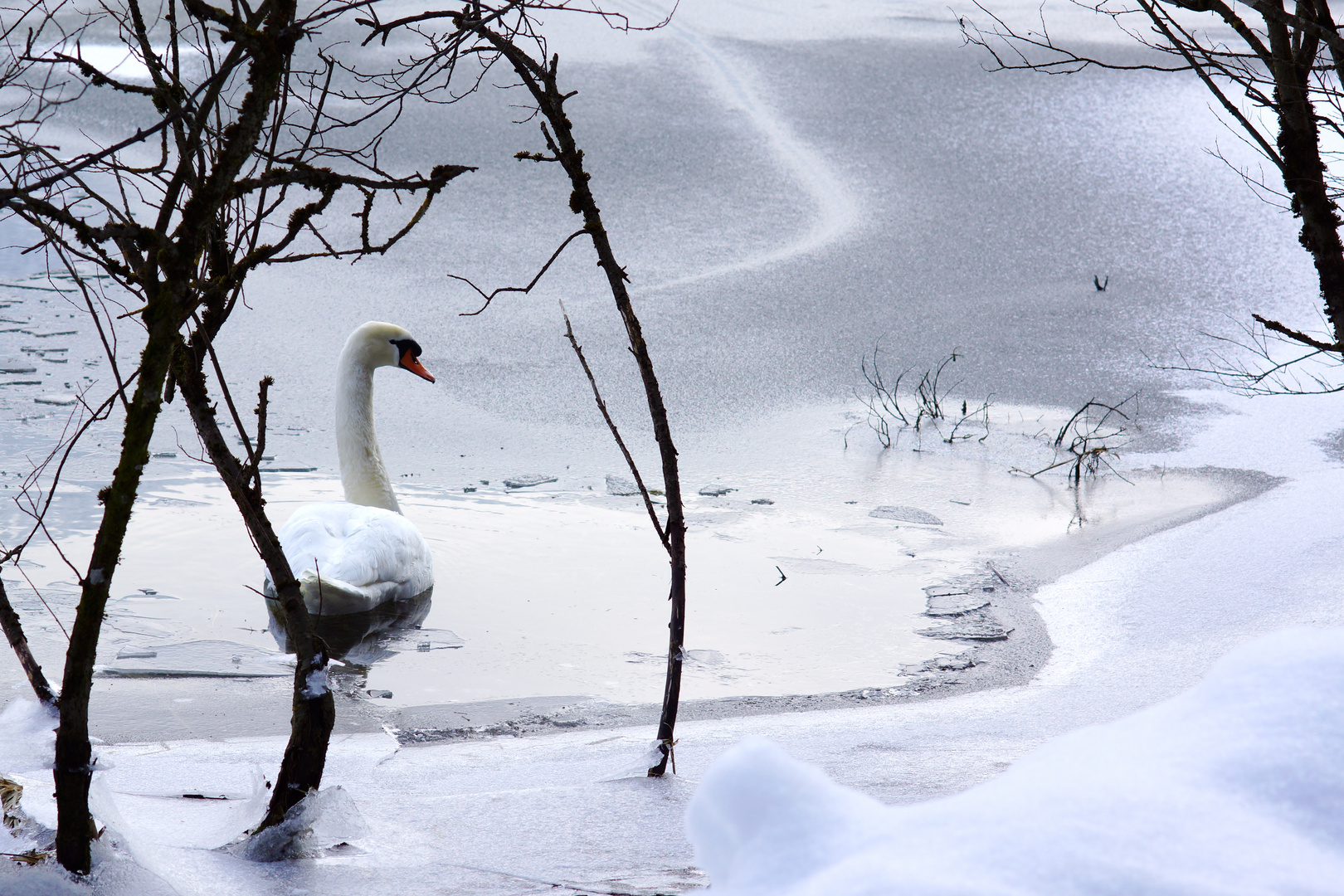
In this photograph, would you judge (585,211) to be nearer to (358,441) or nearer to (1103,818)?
(1103,818)

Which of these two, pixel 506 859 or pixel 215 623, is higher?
pixel 506 859

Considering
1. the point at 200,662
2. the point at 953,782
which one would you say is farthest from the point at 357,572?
the point at 953,782

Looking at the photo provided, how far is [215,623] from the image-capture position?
392cm

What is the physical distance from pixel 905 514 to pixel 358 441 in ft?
7.56

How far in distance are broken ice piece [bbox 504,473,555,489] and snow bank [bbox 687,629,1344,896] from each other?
4376mm

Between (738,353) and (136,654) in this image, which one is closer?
(136,654)

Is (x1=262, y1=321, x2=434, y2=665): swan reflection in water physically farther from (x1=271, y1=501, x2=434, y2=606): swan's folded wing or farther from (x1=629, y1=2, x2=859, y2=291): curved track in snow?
(x1=629, y1=2, x2=859, y2=291): curved track in snow

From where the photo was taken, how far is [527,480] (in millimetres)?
5398

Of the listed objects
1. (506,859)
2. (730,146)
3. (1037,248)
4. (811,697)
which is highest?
(730,146)

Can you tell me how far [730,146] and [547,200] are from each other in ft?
5.34

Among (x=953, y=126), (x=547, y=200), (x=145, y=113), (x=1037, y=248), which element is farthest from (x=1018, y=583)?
(x=145, y=113)

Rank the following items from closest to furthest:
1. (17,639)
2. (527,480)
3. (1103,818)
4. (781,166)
Result: (1103,818) → (17,639) → (527,480) → (781,166)

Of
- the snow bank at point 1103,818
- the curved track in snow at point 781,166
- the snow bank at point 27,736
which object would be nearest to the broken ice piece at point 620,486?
the curved track in snow at point 781,166

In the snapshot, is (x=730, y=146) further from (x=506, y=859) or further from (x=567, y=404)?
(x=506, y=859)
